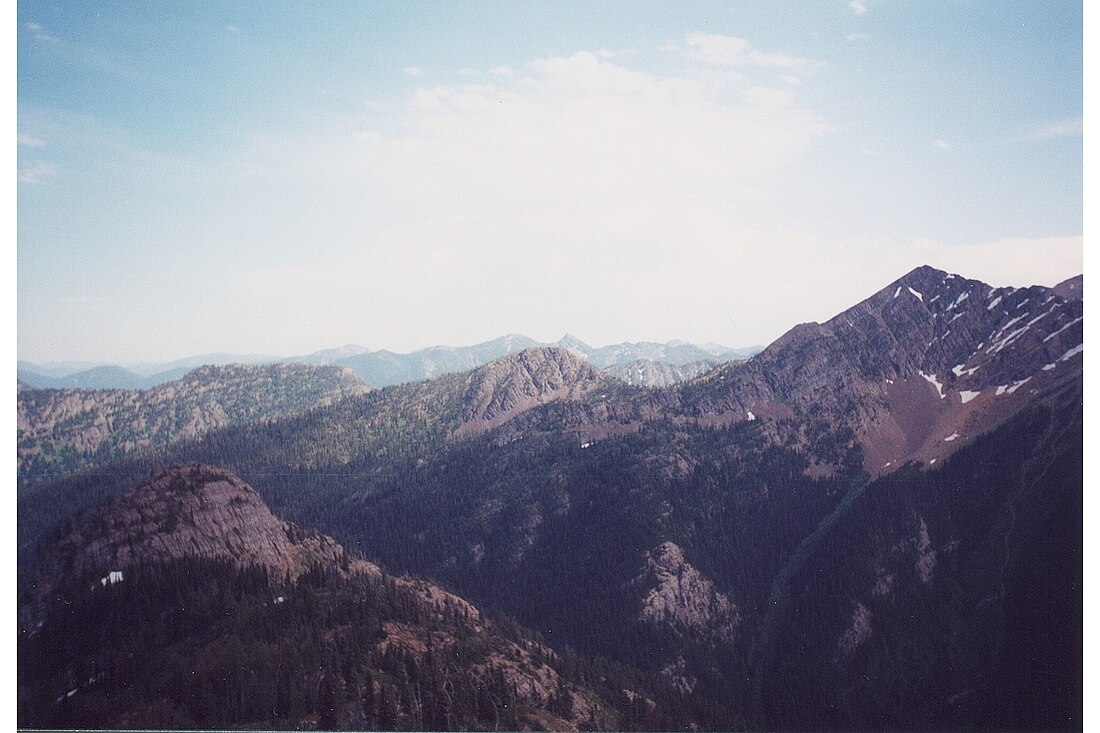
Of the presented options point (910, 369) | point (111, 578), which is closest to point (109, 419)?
point (111, 578)

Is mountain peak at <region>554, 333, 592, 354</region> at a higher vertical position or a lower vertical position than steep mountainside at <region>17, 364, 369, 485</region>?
higher

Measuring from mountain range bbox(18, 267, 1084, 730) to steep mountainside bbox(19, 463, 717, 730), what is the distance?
1.09 m

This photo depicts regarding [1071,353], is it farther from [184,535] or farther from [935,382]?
[184,535]

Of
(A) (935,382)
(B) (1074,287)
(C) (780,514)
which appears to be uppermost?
(B) (1074,287)

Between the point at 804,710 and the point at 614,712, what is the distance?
24.5 metres

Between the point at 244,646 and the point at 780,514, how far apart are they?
68.2 metres

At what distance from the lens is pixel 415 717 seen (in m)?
32.7

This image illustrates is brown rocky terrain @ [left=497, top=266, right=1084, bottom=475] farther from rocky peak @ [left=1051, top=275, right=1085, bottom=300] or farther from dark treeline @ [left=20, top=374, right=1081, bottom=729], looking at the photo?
rocky peak @ [left=1051, top=275, right=1085, bottom=300]

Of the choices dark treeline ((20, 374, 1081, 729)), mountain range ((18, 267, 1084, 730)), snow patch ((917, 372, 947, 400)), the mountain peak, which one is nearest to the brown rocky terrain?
snow patch ((917, 372, 947, 400))

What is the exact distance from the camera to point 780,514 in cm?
8231

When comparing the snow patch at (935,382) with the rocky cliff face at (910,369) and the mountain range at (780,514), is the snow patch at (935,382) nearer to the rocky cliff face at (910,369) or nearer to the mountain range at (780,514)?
the rocky cliff face at (910,369)

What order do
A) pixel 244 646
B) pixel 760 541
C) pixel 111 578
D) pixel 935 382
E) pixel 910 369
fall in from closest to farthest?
pixel 244 646
pixel 111 578
pixel 760 541
pixel 935 382
pixel 910 369

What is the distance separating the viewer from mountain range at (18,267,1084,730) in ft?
144

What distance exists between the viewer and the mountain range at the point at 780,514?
144 feet
